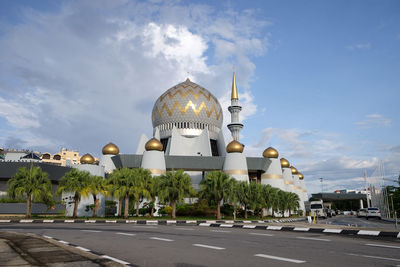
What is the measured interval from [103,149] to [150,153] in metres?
12.6

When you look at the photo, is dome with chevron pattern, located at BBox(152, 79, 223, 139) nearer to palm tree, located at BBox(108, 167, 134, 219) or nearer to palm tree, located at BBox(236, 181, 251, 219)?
palm tree, located at BBox(236, 181, 251, 219)

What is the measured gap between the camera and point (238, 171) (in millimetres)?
53531

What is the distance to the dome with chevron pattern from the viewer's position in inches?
2749

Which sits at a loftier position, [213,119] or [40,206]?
[213,119]

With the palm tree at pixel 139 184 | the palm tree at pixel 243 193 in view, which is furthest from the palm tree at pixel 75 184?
the palm tree at pixel 243 193

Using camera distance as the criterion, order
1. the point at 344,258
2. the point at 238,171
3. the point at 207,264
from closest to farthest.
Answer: the point at 207,264 < the point at 344,258 < the point at 238,171

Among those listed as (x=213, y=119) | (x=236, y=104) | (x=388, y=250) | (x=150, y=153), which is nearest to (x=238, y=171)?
(x=150, y=153)

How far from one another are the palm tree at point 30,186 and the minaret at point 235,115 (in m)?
45.0

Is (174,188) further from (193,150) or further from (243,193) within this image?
(193,150)

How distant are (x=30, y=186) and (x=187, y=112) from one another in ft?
125

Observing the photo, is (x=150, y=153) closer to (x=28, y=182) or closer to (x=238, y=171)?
(x=238, y=171)

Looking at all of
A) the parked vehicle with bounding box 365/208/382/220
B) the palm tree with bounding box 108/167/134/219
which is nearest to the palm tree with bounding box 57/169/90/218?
the palm tree with bounding box 108/167/134/219

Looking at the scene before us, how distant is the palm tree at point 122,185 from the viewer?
1470 inches

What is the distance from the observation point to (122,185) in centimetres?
3862
